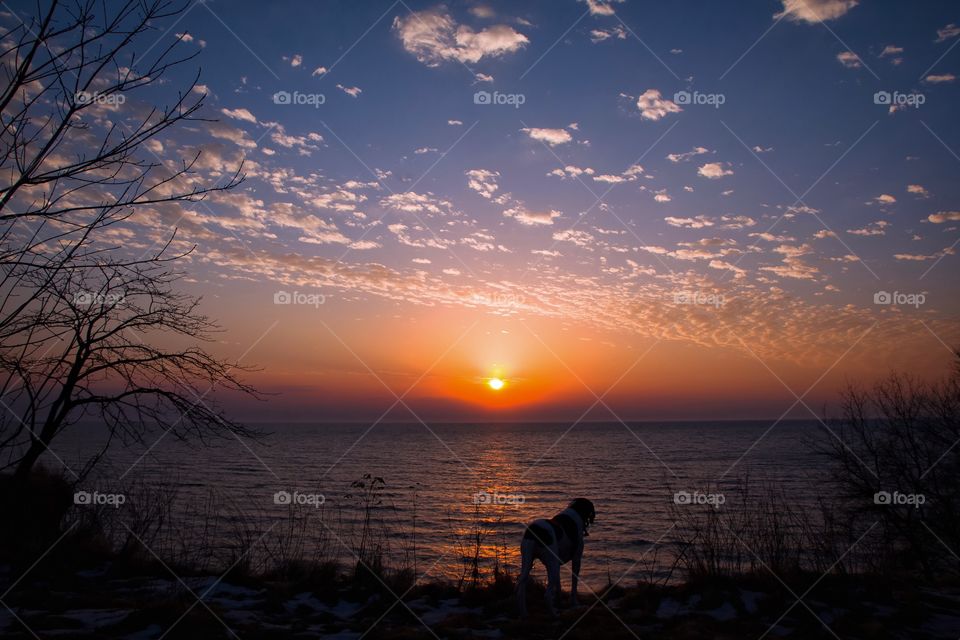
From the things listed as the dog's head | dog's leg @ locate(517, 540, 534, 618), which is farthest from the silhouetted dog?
the dog's head

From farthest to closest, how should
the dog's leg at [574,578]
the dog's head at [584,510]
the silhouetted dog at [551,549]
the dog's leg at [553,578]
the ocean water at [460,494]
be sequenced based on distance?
the ocean water at [460,494], the dog's head at [584,510], the dog's leg at [574,578], the dog's leg at [553,578], the silhouetted dog at [551,549]

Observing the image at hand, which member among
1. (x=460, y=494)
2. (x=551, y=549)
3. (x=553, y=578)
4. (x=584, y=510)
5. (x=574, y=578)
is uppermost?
(x=584, y=510)

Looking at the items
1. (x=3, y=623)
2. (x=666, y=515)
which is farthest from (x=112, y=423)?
(x=666, y=515)

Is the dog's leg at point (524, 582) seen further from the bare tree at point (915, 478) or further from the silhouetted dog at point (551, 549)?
the bare tree at point (915, 478)

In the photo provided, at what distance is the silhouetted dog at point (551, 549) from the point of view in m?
7.90

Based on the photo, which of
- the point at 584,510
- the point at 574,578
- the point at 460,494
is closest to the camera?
the point at 574,578

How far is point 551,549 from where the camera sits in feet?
27.4

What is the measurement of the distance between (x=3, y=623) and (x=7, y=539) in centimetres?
550

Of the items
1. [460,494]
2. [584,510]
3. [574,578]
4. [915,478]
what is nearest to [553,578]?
[574,578]

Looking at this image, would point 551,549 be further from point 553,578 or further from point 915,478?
point 915,478

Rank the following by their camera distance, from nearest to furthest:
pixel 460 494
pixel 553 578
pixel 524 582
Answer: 1. pixel 524 582
2. pixel 553 578
3. pixel 460 494

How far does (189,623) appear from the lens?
6445 millimetres

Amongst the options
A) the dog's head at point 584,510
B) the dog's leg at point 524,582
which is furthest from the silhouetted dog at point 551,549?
the dog's head at point 584,510

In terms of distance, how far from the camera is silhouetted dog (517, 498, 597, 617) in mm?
7902
